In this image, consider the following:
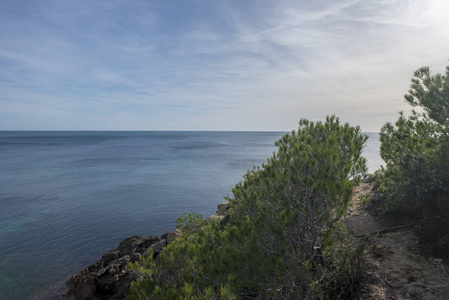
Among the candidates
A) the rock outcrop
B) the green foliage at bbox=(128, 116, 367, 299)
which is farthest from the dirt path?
the rock outcrop

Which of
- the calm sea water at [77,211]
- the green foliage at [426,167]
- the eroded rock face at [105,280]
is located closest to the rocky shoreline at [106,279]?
the eroded rock face at [105,280]

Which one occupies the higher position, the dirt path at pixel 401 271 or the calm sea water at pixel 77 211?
the dirt path at pixel 401 271

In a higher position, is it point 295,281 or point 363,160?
point 363,160

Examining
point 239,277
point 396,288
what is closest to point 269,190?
point 239,277

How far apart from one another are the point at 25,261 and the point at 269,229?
20278mm

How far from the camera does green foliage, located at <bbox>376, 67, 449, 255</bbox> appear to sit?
9.80 meters

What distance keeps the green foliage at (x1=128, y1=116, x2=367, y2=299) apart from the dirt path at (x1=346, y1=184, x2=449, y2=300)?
2.57 ft

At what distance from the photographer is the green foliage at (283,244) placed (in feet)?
20.9

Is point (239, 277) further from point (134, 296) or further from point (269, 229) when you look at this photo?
point (134, 296)

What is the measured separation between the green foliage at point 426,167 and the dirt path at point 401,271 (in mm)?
822

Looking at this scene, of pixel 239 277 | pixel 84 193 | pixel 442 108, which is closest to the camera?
pixel 239 277

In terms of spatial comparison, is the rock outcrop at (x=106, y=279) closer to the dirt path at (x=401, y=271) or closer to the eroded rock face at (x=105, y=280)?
the eroded rock face at (x=105, y=280)

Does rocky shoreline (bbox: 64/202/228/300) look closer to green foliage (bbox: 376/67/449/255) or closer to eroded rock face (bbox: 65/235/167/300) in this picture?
eroded rock face (bbox: 65/235/167/300)

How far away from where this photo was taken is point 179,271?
7.65 m
